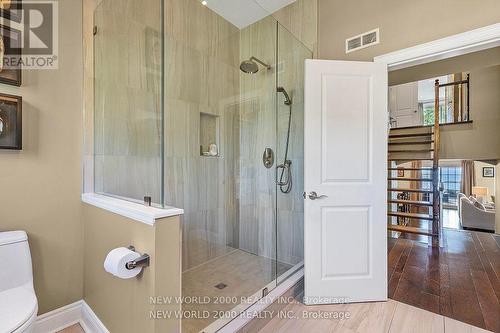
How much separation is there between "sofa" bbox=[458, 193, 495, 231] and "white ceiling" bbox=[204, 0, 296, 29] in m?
6.39

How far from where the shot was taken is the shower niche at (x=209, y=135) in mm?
2559

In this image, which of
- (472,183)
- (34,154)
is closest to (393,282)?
(34,154)

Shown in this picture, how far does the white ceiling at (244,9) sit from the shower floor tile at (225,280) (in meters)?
2.55

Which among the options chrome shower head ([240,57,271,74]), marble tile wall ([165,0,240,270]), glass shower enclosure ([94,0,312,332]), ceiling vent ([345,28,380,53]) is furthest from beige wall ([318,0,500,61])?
marble tile wall ([165,0,240,270])

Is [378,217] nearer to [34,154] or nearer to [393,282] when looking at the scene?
[393,282]

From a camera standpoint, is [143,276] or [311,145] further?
[311,145]

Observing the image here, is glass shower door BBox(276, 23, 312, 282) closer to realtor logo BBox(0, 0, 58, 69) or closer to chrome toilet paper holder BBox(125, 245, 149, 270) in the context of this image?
chrome toilet paper holder BBox(125, 245, 149, 270)

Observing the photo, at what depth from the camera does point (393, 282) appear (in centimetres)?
239

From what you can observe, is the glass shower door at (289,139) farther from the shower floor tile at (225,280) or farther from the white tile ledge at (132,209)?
the white tile ledge at (132,209)

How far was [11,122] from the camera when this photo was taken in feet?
4.73

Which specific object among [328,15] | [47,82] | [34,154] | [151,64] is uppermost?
[328,15]

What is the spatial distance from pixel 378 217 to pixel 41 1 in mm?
2901

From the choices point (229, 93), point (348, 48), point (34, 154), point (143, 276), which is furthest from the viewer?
point (229, 93)

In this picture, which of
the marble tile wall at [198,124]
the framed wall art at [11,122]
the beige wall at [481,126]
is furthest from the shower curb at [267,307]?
the beige wall at [481,126]
